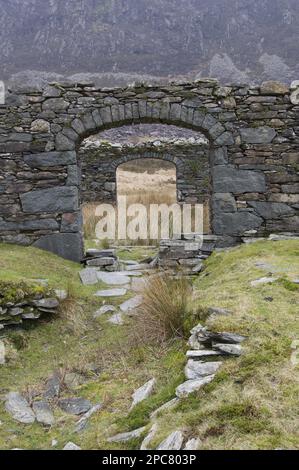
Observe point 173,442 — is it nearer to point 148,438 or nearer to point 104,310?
point 148,438

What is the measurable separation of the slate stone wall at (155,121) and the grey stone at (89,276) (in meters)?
Answer: 0.69

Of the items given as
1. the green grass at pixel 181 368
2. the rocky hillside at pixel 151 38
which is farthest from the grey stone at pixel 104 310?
the rocky hillside at pixel 151 38

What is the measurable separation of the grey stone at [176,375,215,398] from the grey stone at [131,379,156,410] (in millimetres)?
381

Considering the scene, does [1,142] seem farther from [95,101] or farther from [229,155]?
[229,155]

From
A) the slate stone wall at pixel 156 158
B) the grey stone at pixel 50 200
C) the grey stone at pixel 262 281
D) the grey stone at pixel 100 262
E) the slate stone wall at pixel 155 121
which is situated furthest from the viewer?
the slate stone wall at pixel 156 158

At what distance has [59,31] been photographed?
166 feet

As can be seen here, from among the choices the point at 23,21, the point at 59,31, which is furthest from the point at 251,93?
the point at 23,21

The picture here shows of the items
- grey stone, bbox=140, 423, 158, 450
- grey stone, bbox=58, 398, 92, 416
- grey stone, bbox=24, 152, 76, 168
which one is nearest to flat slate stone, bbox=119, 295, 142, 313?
grey stone, bbox=58, 398, 92, 416

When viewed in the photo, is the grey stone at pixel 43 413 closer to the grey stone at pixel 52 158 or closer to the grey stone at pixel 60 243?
the grey stone at pixel 60 243

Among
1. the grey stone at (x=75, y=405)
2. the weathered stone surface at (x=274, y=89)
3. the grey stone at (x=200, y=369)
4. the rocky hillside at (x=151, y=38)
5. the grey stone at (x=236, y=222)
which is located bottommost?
the grey stone at (x=75, y=405)

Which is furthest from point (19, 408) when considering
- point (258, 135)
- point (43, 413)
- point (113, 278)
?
point (258, 135)

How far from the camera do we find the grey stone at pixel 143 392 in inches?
117

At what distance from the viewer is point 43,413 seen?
3.26 m

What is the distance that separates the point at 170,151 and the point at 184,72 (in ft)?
90.6
